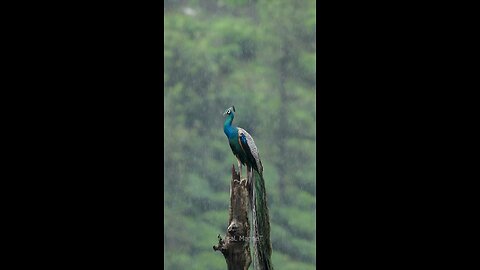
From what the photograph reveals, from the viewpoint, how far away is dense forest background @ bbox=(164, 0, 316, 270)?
7781 mm

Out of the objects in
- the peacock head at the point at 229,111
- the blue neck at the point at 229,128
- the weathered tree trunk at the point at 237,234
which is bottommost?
the weathered tree trunk at the point at 237,234

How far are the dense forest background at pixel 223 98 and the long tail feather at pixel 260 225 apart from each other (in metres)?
0.43

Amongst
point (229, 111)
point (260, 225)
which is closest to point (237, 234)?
point (260, 225)

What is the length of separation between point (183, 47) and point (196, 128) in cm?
71

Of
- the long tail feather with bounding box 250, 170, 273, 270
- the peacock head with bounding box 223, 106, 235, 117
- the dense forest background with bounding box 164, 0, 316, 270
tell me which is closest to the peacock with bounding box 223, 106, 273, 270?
the long tail feather with bounding box 250, 170, 273, 270

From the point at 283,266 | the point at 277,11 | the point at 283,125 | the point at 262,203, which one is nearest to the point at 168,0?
the point at 277,11

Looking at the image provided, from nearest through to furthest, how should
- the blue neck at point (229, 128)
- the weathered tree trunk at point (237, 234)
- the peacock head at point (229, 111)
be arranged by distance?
the weathered tree trunk at point (237, 234), the blue neck at point (229, 128), the peacock head at point (229, 111)

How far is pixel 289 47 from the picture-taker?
310 inches

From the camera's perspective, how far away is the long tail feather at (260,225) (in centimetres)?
723

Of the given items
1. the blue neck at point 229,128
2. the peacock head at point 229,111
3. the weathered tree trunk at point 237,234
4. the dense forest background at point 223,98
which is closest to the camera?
the weathered tree trunk at point 237,234

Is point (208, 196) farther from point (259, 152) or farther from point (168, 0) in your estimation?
point (168, 0)

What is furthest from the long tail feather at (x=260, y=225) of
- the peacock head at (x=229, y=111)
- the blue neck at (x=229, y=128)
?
the peacock head at (x=229, y=111)

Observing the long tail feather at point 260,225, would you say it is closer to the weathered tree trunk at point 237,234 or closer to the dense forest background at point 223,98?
the weathered tree trunk at point 237,234

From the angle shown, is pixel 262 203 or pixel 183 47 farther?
pixel 183 47
